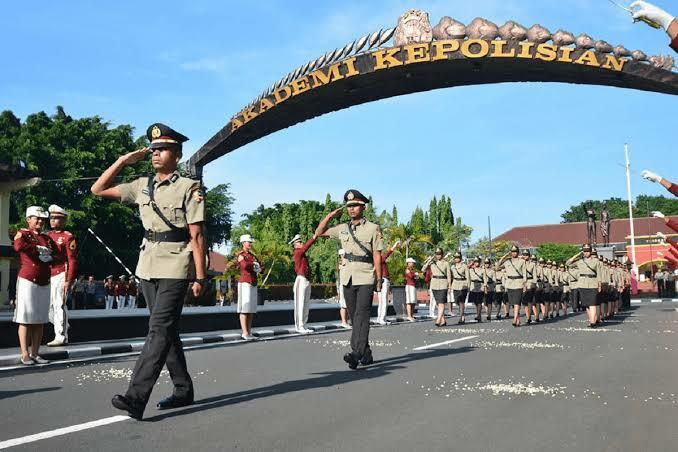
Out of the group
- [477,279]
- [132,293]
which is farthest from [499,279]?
[132,293]

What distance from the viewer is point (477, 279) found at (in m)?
22.9

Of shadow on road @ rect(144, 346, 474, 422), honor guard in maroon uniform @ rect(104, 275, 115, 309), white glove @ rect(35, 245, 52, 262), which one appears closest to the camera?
shadow on road @ rect(144, 346, 474, 422)

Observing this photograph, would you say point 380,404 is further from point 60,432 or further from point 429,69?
point 429,69

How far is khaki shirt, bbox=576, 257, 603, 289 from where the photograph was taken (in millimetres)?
16938

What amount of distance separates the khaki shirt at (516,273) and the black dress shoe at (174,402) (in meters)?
14.1

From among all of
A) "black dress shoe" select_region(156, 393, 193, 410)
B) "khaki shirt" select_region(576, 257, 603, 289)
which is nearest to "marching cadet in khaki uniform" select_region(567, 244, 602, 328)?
"khaki shirt" select_region(576, 257, 603, 289)

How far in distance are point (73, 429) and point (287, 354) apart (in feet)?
18.0

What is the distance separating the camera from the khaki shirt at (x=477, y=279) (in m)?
22.5

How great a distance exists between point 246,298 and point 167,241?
817 cm

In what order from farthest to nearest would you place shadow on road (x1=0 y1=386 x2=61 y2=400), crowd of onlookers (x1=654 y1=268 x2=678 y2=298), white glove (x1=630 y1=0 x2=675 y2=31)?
1. crowd of onlookers (x1=654 y1=268 x2=678 y2=298)
2. shadow on road (x1=0 y1=386 x2=61 y2=400)
3. white glove (x1=630 y1=0 x2=675 y2=31)

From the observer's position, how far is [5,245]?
30.7 m

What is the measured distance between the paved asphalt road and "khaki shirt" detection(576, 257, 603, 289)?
691cm

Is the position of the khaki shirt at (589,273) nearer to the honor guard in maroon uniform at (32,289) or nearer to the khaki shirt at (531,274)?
the khaki shirt at (531,274)

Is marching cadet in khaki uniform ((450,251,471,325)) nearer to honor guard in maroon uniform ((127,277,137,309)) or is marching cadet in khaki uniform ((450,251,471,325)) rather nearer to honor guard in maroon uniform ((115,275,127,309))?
honor guard in maroon uniform ((127,277,137,309))
